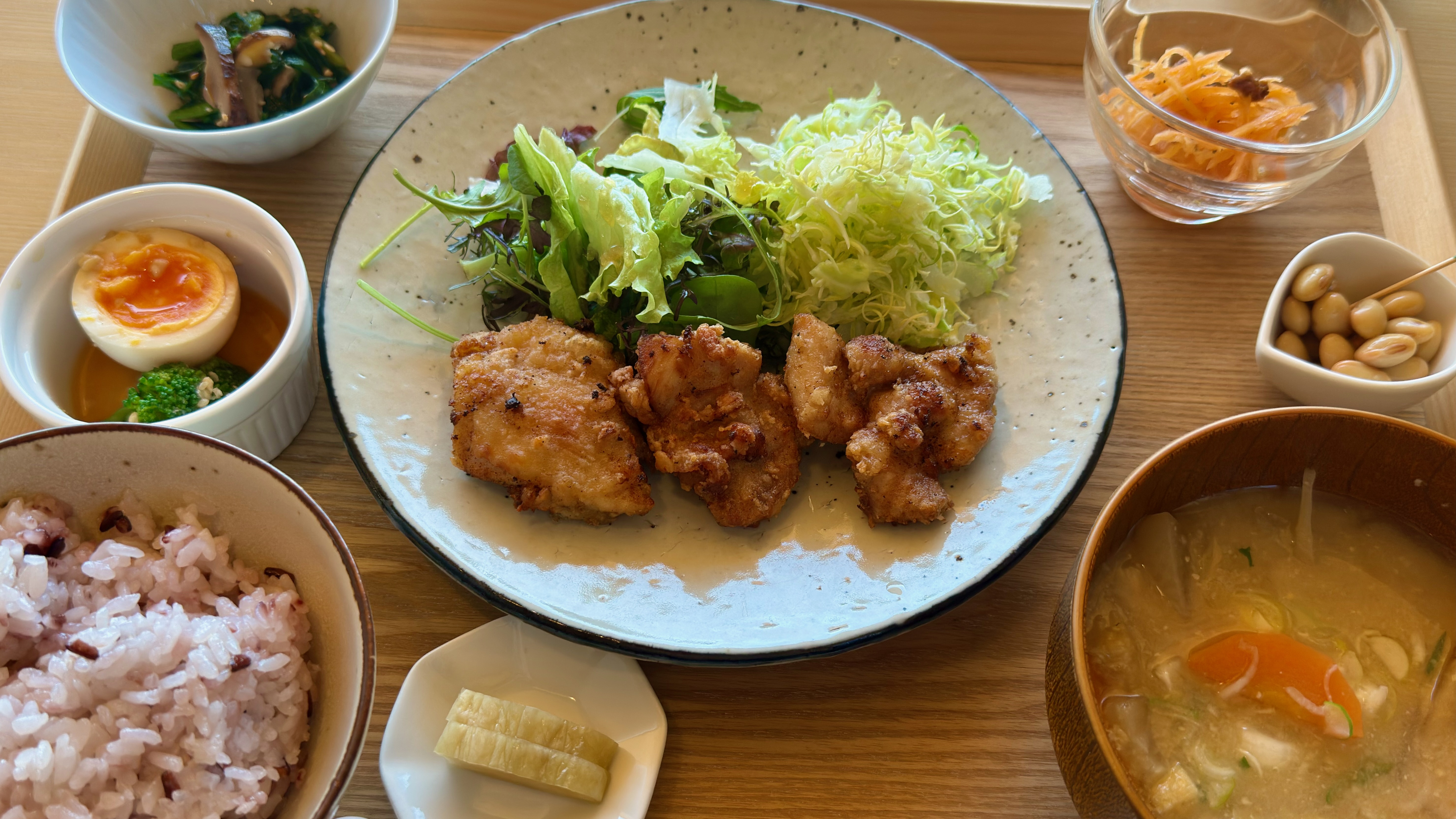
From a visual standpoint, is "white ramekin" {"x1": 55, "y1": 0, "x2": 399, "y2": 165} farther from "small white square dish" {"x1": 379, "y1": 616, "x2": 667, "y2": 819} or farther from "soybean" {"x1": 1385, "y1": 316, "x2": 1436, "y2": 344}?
"soybean" {"x1": 1385, "y1": 316, "x2": 1436, "y2": 344}

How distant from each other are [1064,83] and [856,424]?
1775mm

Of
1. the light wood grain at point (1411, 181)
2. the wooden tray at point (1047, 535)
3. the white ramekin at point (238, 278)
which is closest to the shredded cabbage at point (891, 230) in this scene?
the wooden tray at point (1047, 535)

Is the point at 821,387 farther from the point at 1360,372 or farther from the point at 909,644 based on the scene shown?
the point at 1360,372

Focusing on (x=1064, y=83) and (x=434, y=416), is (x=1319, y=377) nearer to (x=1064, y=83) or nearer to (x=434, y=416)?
(x=1064, y=83)

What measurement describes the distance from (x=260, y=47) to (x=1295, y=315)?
3.33 m

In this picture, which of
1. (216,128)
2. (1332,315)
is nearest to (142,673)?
(216,128)

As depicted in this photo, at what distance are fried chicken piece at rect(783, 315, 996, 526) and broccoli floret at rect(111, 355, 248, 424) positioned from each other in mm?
1558

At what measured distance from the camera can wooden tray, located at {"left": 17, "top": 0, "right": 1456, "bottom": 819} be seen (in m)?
2.07

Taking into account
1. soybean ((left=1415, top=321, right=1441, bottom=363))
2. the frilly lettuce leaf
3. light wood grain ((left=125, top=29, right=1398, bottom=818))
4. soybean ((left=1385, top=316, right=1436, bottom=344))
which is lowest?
light wood grain ((left=125, top=29, right=1398, bottom=818))

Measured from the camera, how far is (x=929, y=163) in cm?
273

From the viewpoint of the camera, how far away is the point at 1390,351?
7.91 feet

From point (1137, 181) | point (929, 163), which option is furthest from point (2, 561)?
point (1137, 181)

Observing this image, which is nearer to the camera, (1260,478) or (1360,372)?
(1260,478)

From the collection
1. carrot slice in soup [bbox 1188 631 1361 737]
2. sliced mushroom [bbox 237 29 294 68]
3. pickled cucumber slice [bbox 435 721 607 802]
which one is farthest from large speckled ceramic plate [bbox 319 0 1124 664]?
sliced mushroom [bbox 237 29 294 68]
